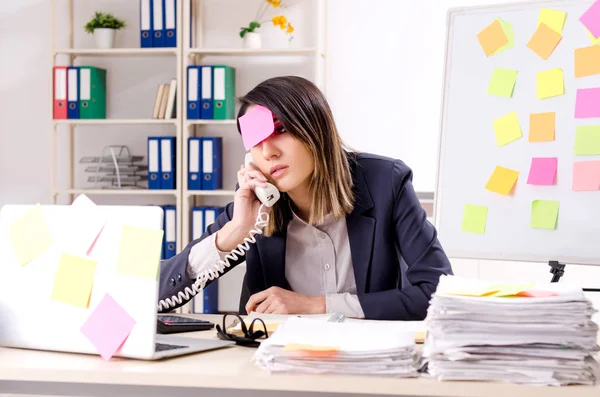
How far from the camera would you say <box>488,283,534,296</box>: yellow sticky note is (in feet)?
3.81

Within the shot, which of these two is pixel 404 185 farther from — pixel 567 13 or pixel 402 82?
pixel 402 82

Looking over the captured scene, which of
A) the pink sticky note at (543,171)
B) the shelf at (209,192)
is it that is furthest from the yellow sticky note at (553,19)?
the shelf at (209,192)

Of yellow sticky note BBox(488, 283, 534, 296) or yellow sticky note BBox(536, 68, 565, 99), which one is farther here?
yellow sticky note BBox(536, 68, 565, 99)

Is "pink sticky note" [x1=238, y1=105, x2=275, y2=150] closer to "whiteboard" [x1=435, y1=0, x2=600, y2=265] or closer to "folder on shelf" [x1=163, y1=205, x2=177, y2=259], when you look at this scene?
"whiteboard" [x1=435, y1=0, x2=600, y2=265]

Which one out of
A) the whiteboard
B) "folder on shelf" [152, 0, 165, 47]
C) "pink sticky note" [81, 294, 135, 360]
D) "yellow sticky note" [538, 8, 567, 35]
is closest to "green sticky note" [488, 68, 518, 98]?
the whiteboard

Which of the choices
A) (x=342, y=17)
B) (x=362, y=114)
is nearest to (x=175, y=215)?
(x=362, y=114)

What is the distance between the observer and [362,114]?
411cm

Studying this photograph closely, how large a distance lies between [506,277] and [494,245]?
5.57 ft

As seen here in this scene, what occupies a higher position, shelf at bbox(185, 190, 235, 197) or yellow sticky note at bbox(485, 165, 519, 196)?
yellow sticky note at bbox(485, 165, 519, 196)

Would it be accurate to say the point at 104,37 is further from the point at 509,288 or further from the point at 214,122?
the point at 509,288

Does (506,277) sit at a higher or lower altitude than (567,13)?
lower

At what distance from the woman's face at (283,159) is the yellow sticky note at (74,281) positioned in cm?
65

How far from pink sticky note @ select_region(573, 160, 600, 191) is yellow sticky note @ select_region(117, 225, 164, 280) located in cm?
133

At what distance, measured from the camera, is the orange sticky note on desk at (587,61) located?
211 cm
